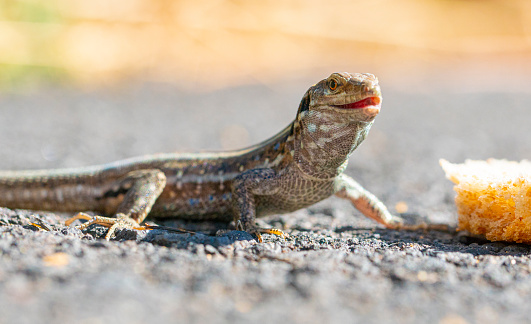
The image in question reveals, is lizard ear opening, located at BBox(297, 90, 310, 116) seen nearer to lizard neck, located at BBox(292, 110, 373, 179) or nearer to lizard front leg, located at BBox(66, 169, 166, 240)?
lizard neck, located at BBox(292, 110, 373, 179)

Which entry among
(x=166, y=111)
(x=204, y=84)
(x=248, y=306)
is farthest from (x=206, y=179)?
(x=204, y=84)

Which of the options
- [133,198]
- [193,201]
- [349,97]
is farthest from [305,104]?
[133,198]

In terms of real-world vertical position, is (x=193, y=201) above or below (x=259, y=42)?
below

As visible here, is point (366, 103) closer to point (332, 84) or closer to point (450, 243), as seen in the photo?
point (332, 84)

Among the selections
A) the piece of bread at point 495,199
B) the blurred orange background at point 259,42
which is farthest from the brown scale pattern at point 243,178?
the blurred orange background at point 259,42

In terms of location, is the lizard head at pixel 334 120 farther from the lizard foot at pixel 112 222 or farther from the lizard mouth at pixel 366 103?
the lizard foot at pixel 112 222

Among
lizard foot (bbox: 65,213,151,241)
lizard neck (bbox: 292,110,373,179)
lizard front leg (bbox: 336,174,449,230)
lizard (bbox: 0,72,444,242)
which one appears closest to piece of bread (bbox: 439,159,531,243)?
lizard front leg (bbox: 336,174,449,230)
